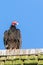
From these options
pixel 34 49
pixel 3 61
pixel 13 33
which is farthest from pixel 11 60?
pixel 13 33

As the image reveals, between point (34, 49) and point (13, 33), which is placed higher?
point (13, 33)

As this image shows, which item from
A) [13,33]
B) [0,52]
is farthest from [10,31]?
[0,52]

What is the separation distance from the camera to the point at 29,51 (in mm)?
6270

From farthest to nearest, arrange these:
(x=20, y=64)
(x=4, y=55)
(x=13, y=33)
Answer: (x=13, y=33) < (x=4, y=55) < (x=20, y=64)

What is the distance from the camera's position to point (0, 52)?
250 inches

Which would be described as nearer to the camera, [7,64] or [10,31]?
[7,64]

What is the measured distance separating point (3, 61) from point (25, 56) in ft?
1.60

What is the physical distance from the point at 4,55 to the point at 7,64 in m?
0.39

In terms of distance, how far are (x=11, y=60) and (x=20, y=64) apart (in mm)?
301

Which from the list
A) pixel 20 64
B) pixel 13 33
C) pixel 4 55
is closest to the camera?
pixel 20 64

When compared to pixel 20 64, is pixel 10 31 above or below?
above

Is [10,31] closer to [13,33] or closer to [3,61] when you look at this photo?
[13,33]

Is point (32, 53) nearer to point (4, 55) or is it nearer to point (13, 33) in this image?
point (4, 55)

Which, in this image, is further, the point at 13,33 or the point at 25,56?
the point at 13,33
